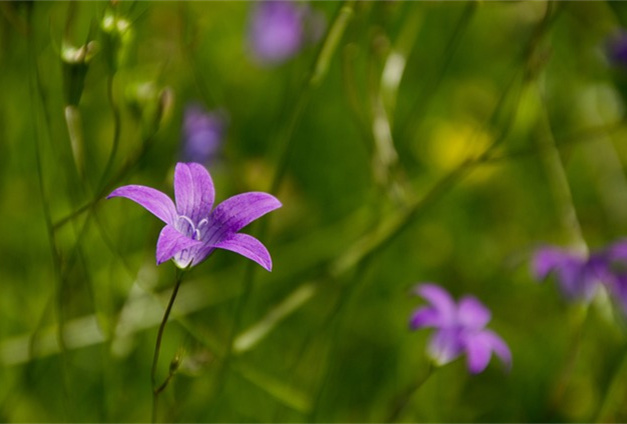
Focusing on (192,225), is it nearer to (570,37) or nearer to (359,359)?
(359,359)

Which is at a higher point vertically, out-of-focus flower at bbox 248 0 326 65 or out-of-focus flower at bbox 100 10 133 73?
out-of-focus flower at bbox 100 10 133 73

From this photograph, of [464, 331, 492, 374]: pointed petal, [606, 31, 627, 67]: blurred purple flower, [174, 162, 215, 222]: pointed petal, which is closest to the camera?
[174, 162, 215, 222]: pointed petal

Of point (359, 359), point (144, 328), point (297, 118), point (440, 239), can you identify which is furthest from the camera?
point (440, 239)

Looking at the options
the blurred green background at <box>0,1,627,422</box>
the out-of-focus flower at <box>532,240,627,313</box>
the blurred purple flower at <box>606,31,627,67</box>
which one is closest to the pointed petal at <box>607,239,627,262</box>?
the out-of-focus flower at <box>532,240,627,313</box>

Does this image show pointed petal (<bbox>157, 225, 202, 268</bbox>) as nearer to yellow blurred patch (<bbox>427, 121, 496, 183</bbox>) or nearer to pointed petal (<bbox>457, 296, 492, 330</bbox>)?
pointed petal (<bbox>457, 296, 492, 330</bbox>)

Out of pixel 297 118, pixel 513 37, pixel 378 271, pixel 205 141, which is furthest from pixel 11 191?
pixel 513 37

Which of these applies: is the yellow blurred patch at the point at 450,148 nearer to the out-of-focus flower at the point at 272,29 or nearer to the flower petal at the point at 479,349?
the out-of-focus flower at the point at 272,29

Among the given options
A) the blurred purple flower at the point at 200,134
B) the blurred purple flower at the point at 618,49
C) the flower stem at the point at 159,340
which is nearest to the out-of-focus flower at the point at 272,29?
the blurred purple flower at the point at 200,134
